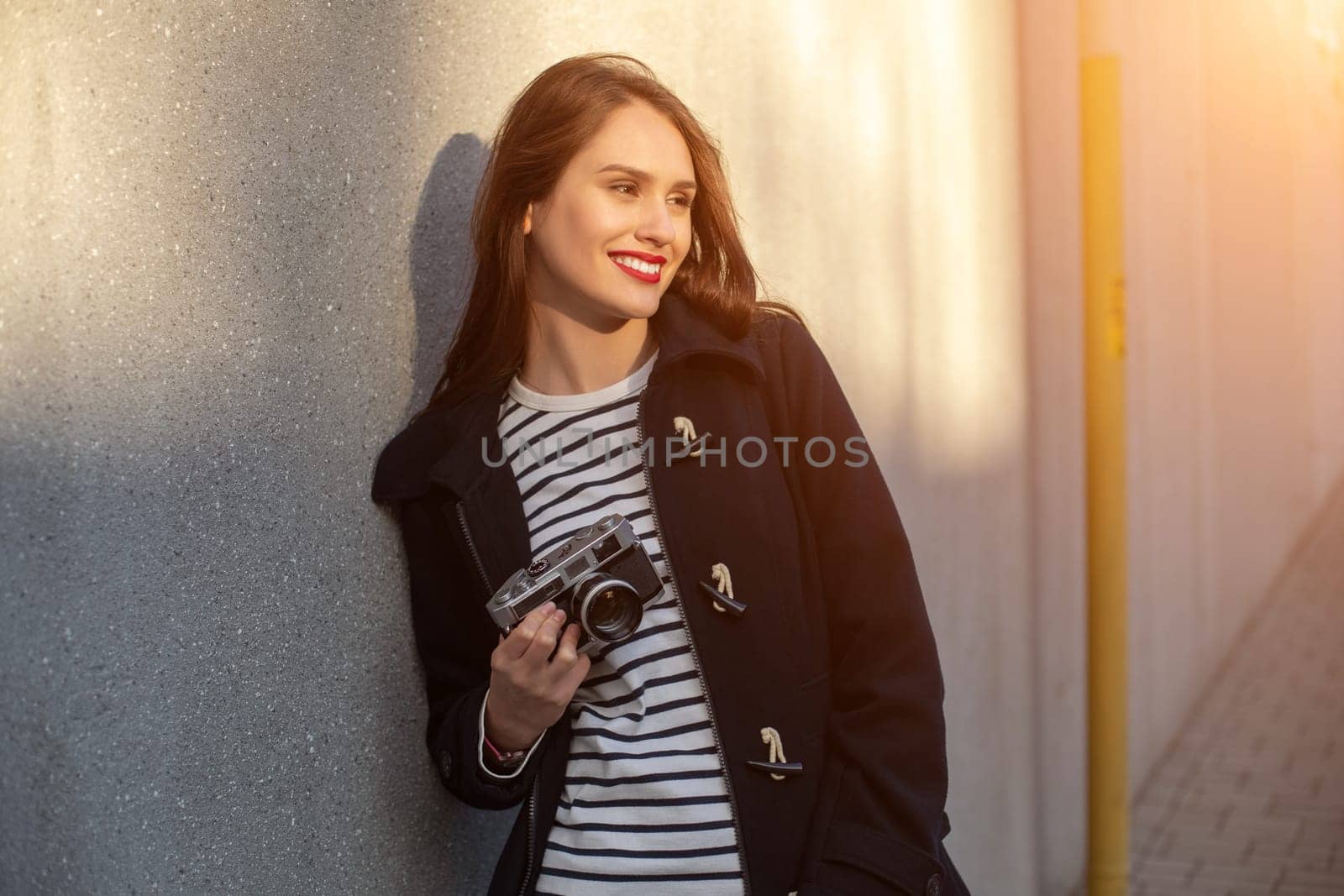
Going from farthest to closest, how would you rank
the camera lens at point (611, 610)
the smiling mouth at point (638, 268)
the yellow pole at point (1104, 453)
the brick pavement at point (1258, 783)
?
1. the brick pavement at point (1258, 783)
2. the yellow pole at point (1104, 453)
3. the smiling mouth at point (638, 268)
4. the camera lens at point (611, 610)

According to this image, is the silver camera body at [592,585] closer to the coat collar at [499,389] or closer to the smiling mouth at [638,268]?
the coat collar at [499,389]

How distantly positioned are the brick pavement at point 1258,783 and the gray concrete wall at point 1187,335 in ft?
0.49

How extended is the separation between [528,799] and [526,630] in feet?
1.09

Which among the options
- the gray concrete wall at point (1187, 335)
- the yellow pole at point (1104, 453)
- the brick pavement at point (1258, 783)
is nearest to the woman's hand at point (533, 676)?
the yellow pole at point (1104, 453)

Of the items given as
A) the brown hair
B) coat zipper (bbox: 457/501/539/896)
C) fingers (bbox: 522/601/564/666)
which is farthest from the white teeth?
fingers (bbox: 522/601/564/666)

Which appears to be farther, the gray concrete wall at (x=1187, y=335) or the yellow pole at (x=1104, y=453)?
the gray concrete wall at (x=1187, y=335)

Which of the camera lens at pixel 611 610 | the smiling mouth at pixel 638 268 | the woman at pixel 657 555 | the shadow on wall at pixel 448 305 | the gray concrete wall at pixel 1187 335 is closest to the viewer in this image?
the camera lens at pixel 611 610

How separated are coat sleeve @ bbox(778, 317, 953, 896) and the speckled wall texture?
2.18ft

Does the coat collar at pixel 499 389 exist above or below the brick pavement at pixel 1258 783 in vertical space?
above

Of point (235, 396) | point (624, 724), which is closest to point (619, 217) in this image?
point (235, 396)

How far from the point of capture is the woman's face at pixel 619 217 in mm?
2203

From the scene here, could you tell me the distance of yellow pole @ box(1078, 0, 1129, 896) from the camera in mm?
3398

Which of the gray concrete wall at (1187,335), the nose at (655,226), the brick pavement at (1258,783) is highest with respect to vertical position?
the nose at (655,226)

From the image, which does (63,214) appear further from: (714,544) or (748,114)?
(748,114)
